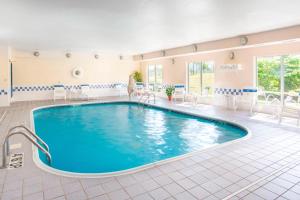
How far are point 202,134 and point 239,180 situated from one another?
2798mm

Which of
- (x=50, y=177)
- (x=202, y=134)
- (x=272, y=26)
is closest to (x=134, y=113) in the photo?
(x=202, y=134)

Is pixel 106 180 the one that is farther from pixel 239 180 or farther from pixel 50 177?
pixel 239 180

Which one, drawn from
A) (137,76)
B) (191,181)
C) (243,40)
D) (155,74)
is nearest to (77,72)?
(137,76)

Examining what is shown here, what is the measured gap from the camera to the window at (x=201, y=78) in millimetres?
9158

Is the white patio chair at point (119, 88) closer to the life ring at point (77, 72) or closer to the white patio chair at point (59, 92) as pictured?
the life ring at point (77, 72)

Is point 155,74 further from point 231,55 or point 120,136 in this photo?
point 120,136

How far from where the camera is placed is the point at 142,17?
4.59 metres

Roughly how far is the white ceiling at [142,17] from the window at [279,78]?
4.54ft

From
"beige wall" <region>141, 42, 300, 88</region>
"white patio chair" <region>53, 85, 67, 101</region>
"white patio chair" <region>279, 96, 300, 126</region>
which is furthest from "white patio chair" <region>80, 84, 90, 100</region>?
"white patio chair" <region>279, 96, 300, 126</region>

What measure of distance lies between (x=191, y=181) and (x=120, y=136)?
121 inches

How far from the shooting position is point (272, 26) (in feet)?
18.5

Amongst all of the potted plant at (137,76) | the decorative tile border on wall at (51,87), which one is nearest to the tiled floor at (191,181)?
the decorative tile border on wall at (51,87)

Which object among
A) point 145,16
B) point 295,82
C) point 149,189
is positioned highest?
point 145,16

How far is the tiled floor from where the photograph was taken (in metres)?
2.36
